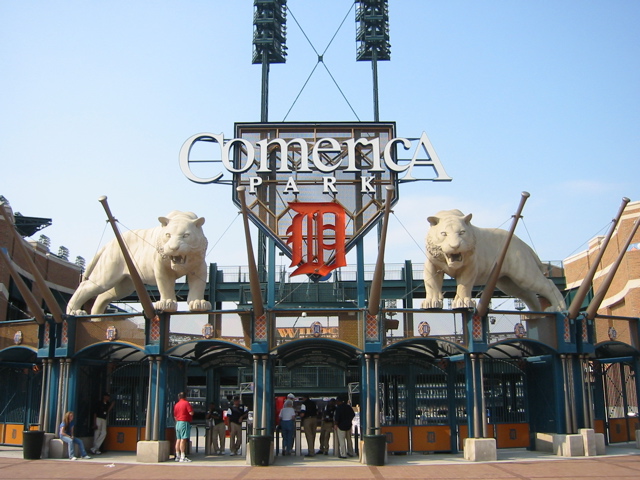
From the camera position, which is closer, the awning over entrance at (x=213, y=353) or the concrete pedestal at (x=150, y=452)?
the concrete pedestal at (x=150, y=452)

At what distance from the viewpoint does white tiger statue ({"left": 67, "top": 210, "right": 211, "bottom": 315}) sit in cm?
1972

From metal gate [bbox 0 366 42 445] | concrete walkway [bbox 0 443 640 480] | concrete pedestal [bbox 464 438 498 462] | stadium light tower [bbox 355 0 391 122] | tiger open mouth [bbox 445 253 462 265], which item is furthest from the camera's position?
stadium light tower [bbox 355 0 391 122]

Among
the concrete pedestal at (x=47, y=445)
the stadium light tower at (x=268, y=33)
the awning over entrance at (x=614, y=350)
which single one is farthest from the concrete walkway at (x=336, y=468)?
the stadium light tower at (x=268, y=33)

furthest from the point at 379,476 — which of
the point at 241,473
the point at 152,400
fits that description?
the point at 152,400

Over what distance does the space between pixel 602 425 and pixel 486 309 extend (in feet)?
22.8

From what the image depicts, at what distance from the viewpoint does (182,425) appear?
721 inches

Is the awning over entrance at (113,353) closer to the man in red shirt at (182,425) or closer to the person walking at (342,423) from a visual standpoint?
the man in red shirt at (182,425)

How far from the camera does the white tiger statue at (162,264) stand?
1972cm

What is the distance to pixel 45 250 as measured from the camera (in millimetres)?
36375

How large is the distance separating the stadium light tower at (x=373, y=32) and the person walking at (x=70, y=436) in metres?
25.6

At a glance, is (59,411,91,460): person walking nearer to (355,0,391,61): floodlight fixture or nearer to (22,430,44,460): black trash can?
(22,430,44,460): black trash can

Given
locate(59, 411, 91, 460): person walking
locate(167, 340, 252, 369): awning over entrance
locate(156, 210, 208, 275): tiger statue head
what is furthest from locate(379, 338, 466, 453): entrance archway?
locate(59, 411, 91, 460): person walking

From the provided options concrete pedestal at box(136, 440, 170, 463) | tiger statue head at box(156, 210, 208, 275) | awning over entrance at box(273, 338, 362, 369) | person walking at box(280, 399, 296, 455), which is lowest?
concrete pedestal at box(136, 440, 170, 463)

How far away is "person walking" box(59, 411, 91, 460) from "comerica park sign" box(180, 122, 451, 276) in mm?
7693
